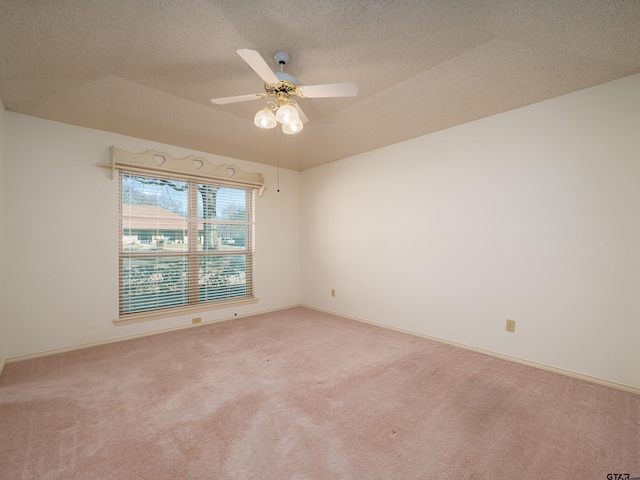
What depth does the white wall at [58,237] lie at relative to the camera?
2.87 m

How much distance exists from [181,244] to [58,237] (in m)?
1.27

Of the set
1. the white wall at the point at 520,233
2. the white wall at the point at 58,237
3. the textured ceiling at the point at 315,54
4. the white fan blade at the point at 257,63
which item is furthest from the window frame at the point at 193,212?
the white fan blade at the point at 257,63

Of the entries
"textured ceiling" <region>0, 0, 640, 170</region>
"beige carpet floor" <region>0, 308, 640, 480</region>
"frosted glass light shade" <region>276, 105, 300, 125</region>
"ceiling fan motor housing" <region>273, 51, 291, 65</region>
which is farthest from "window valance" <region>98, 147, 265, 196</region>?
"frosted glass light shade" <region>276, 105, 300, 125</region>

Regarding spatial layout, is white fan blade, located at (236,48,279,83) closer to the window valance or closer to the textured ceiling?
the textured ceiling

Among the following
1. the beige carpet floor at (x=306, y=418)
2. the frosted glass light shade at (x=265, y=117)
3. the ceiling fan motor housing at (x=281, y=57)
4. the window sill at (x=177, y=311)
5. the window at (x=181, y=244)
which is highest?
the ceiling fan motor housing at (x=281, y=57)

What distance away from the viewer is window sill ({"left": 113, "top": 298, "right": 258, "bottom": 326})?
3.49 meters

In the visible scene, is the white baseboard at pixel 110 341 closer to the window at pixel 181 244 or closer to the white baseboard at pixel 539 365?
the window at pixel 181 244

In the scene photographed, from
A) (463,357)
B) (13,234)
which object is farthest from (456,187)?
(13,234)

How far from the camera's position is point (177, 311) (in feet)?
12.6

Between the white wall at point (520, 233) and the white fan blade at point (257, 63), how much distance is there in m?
2.35

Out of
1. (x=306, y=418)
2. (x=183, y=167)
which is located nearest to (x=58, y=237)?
(x=183, y=167)

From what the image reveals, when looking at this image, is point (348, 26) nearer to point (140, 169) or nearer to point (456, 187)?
point (456, 187)

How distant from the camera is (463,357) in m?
2.95

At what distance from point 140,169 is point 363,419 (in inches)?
144
